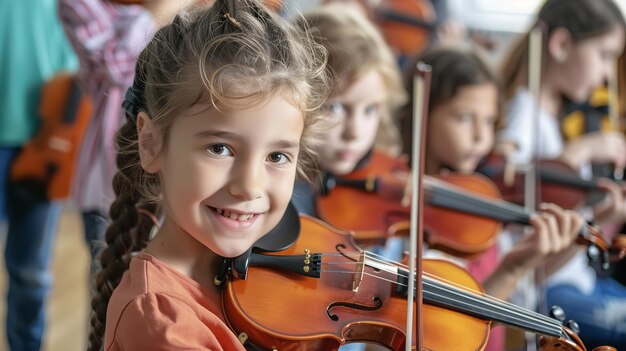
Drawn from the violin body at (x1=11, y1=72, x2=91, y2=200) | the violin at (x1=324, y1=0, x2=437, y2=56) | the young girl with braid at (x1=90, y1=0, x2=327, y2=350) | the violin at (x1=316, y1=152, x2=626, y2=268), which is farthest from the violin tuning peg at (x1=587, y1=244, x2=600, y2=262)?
the violin at (x1=324, y1=0, x2=437, y2=56)

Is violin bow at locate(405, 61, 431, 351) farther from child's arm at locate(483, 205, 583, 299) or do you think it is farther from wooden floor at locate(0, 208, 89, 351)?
wooden floor at locate(0, 208, 89, 351)

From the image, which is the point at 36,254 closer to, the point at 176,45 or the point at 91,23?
the point at 91,23

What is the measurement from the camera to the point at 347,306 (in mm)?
807

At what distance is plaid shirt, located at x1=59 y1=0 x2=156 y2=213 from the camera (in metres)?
1.40

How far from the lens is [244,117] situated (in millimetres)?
699

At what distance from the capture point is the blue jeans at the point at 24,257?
64.3 inches

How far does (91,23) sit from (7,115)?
35 centimetres

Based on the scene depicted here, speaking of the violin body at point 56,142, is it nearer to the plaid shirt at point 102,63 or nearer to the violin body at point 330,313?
the plaid shirt at point 102,63

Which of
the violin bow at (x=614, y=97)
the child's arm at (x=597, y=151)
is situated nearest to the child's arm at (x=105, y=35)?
the child's arm at (x=597, y=151)

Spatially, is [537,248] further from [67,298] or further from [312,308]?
[67,298]

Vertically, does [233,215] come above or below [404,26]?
below

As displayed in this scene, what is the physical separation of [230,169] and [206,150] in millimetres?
28

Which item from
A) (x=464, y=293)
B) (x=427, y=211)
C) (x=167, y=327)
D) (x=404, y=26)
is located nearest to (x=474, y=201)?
(x=427, y=211)

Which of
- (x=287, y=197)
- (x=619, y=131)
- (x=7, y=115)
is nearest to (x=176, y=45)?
(x=287, y=197)
